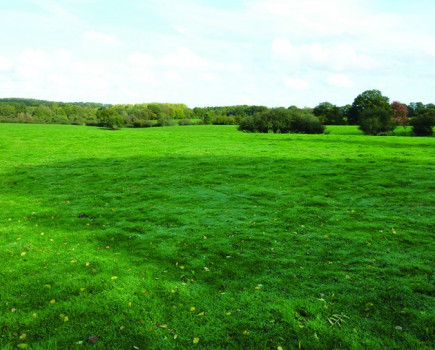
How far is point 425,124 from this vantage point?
2361 inches

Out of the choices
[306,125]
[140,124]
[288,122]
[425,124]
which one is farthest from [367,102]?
[140,124]

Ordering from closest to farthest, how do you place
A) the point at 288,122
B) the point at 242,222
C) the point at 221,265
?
the point at 221,265 → the point at 242,222 → the point at 288,122

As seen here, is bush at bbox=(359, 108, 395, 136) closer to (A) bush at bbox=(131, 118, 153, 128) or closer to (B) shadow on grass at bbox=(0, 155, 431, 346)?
(B) shadow on grass at bbox=(0, 155, 431, 346)

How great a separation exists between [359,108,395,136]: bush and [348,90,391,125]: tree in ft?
34.3

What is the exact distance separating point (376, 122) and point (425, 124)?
10.0 m

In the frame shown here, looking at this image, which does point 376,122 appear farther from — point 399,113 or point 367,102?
point 367,102

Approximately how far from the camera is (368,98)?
77375 mm

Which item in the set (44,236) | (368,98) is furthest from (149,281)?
(368,98)

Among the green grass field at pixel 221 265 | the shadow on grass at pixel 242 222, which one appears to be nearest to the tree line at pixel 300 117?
the shadow on grass at pixel 242 222

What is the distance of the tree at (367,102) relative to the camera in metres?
73.0

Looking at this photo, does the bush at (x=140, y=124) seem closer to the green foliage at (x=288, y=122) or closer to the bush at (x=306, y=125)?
the green foliage at (x=288, y=122)

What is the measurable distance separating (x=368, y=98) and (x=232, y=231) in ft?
263

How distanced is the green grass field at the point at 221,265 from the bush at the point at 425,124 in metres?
54.1

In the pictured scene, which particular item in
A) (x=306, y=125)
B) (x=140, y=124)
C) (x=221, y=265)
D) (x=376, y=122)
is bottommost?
(x=221, y=265)
